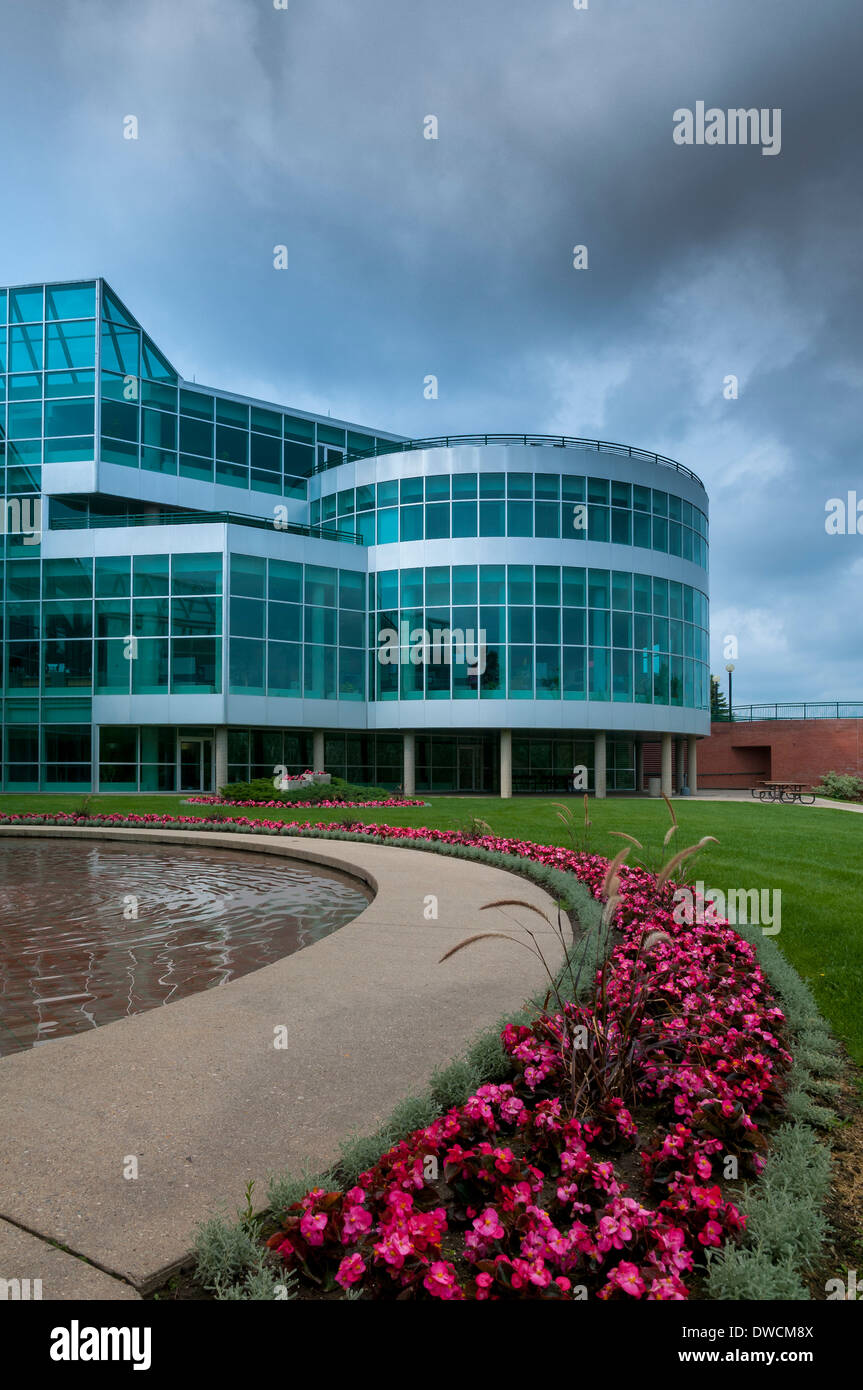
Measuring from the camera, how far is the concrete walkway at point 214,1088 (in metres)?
3.20

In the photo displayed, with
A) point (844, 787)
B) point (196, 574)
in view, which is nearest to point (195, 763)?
point (196, 574)

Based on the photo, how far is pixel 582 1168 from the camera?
132 inches

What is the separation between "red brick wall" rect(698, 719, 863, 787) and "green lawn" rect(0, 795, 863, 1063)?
21217 millimetres

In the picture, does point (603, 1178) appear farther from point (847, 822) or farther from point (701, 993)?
point (847, 822)

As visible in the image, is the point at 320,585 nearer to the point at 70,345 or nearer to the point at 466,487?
the point at 466,487

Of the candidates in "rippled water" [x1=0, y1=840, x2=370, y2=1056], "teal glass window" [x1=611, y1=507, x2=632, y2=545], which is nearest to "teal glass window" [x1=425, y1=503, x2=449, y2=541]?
"teal glass window" [x1=611, y1=507, x2=632, y2=545]

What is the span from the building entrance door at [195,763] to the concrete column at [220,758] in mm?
912

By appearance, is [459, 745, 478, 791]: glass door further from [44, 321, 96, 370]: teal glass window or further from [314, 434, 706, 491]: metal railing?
[44, 321, 96, 370]: teal glass window

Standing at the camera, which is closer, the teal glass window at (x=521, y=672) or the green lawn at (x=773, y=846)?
the green lawn at (x=773, y=846)

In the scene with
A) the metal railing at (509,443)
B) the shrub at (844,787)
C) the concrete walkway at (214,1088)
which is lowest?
the shrub at (844,787)

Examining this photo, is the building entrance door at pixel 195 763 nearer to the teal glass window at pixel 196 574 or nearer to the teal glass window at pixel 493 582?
the teal glass window at pixel 196 574

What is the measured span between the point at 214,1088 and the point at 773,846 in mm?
12609

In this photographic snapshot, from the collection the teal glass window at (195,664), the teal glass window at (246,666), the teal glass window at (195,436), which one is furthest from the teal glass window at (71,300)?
the teal glass window at (246,666)
